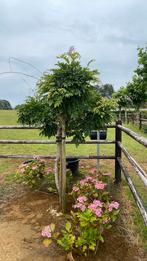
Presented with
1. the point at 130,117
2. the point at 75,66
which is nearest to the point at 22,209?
the point at 75,66

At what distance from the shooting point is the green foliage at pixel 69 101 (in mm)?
2906

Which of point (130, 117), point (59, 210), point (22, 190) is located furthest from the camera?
point (130, 117)

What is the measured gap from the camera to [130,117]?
19938mm

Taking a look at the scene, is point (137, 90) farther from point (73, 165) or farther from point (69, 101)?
point (69, 101)

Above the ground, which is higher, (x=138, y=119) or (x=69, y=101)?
(x=69, y=101)

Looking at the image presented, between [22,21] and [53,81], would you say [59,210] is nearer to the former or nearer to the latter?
[53,81]

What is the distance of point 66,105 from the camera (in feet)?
→ 9.71

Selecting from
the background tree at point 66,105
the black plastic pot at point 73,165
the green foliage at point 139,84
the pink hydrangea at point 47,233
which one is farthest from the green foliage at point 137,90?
the pink hydrangea at point 47,233

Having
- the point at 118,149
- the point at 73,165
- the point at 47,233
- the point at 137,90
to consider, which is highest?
the point at 137,90

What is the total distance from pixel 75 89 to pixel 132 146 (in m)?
5.85

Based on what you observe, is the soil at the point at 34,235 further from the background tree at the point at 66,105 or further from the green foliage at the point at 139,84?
the green foliage at the point at 139,84

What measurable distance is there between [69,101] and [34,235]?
142 cm

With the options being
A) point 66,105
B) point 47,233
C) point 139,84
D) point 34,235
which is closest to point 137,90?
point 139,84

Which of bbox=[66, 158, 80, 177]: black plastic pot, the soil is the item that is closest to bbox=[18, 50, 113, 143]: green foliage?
the soil
